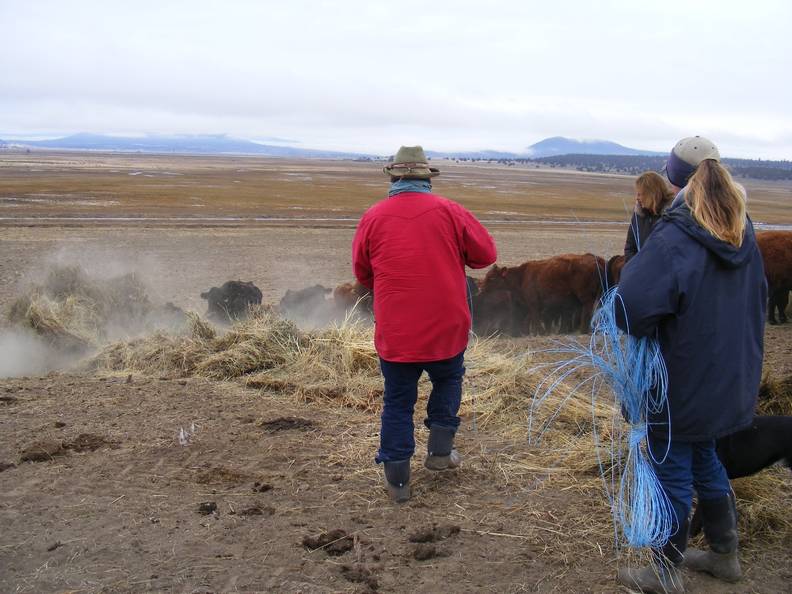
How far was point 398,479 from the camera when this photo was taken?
4.50 meters

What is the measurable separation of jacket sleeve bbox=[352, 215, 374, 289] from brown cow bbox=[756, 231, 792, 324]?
985 centimetres

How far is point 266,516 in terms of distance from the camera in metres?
4.32

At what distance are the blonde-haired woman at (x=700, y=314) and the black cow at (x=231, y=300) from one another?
356 inches

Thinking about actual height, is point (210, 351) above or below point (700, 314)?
below

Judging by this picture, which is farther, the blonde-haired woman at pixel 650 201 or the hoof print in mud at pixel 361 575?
the blonde-haired woman at pixel 650 201

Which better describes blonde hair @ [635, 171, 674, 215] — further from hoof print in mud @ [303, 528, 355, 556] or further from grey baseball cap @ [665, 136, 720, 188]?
hoof print in mud @ [303, 528, 355, 556]

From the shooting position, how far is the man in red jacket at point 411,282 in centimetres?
431

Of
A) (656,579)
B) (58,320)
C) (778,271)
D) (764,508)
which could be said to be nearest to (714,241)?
(656,579)

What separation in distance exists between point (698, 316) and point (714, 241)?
331 millimetres

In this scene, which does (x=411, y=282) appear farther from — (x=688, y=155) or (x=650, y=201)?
(x=650, y=201)

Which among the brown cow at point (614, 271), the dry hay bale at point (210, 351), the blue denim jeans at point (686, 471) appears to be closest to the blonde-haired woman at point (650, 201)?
the blue denim jeans at point (686, 471)

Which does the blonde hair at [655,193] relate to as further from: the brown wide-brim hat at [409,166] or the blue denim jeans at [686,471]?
the blue denim jeans at [686,471]

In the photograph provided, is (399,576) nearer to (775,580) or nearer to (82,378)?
(775,580)

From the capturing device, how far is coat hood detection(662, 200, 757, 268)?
322 cm
